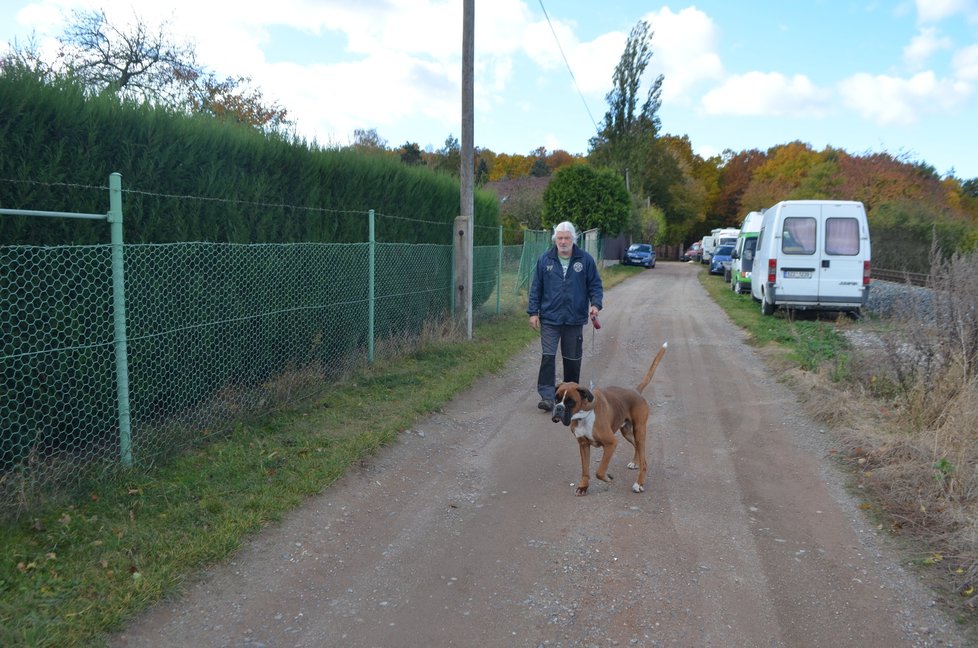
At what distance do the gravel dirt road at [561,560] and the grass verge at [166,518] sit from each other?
0.45 ft

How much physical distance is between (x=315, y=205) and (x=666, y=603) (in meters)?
5.98

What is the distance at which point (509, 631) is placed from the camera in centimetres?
336

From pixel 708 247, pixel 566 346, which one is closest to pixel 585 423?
pixel 566 346

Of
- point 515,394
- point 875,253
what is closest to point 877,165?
point 875,253

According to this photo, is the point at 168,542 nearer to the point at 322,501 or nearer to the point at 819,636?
the point at 322,501

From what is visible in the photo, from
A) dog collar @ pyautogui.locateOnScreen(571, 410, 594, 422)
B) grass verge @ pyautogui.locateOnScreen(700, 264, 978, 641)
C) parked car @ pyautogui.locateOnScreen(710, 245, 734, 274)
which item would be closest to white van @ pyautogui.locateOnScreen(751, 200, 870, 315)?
grass verge @ pyautogui.locateOnScreen(700, 264, 978, 641)

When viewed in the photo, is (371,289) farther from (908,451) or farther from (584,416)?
(908,451)

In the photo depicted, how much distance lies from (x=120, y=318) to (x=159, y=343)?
0.79m

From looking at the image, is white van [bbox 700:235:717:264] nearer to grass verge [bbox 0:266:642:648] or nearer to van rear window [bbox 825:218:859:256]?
van rear window [bbox 825:218:859:256]

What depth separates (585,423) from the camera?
505 centimetres

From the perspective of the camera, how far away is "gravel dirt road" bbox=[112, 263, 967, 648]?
337 cm

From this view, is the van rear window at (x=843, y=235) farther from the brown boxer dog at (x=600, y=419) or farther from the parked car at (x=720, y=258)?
the parked car at (x=720, y=258)

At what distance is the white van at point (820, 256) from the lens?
14555 millimetres

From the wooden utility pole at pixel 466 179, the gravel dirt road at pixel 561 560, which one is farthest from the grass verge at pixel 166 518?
the wooden utility pole at pixel 466 179
